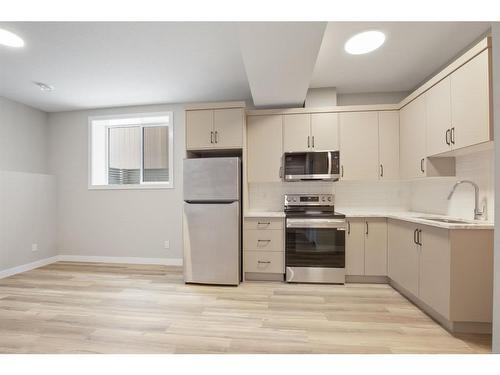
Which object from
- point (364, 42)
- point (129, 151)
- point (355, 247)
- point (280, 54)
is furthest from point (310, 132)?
point (129, 151)

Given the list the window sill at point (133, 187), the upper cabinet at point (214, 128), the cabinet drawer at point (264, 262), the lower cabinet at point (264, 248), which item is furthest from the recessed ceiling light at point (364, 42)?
Answer: the window sill at point (133, 187)

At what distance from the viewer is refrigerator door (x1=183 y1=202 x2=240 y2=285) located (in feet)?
9.80

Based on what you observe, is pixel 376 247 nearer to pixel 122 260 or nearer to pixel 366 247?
pixel 366 247

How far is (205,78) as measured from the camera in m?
3.08

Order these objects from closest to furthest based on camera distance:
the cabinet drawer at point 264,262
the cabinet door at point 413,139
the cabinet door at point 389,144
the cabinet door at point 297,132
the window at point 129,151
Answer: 1. the cabinet door at point 413,139
2. the cabinet drawer at point 264,262
3. the cabinet door at point 389,144
4. the cabinet door at point 297,132
5. the window at point 129,151

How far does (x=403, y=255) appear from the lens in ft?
8.55

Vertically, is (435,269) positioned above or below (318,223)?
below

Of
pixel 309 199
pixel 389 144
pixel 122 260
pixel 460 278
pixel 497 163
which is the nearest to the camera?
pixel 497 163

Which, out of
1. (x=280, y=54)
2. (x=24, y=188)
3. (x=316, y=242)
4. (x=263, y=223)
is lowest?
(x=316, y=242)

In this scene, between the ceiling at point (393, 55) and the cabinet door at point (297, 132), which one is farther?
the cabinet door at point (297, 132)

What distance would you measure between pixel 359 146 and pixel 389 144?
15.5 inches

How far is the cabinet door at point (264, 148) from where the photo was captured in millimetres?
3340

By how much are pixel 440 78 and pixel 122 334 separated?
3746 millimetres

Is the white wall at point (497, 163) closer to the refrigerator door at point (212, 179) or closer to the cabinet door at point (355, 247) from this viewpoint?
the cabinet door at point (355, 247)
